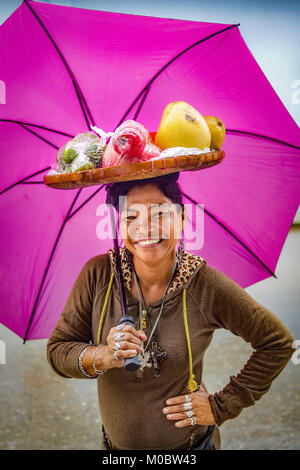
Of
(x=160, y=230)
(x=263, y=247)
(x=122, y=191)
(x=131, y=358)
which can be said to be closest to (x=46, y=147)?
(x=122, y=191)

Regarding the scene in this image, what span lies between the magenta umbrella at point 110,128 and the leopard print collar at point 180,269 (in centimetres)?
27

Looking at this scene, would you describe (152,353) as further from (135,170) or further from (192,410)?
(135,170)

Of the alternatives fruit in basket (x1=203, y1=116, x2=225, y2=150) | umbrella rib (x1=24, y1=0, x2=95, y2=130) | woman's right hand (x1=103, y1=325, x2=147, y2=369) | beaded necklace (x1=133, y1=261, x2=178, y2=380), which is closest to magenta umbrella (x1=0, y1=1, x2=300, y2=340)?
umbrella rib (x1=24, y1=0, x2=95, y2=130)

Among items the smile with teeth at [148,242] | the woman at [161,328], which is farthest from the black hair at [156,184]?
the smile with teeth at [148,242]

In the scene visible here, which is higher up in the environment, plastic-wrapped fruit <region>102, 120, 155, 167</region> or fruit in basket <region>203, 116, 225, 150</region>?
fruit in basket <region>203, 116, 225, 150</region>

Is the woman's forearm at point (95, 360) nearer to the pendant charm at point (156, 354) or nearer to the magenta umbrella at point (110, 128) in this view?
the pendant charm at point (156, 354)

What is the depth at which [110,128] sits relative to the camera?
164 centimetres

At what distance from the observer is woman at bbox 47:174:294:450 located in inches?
59.6

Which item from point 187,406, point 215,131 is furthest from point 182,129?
point 187,406

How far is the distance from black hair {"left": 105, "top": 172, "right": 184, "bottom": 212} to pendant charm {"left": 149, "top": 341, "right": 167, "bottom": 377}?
0.53 metres

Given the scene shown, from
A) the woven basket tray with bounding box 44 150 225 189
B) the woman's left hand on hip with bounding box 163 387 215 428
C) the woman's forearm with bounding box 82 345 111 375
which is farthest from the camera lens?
the woman's left hand on hip with bounding box 163 387 215 428

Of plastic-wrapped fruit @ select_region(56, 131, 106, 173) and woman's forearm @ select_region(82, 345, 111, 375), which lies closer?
plastic-wrapped fruit @ select_region(56, 131, 106, 173)

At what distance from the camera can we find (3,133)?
1566 millimetres

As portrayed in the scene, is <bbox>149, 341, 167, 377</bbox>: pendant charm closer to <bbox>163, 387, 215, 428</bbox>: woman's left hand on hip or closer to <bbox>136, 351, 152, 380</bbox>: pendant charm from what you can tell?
<bbox>136, 351, 152, 380</bbox>: pendant charm
